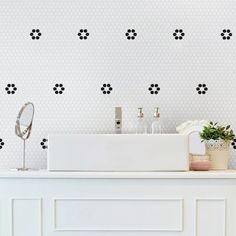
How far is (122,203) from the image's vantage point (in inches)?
78.4

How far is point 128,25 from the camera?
2.38m

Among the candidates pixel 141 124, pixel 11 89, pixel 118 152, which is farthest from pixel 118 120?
pixel 11 89

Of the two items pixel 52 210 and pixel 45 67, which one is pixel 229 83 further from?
pixel 52 210

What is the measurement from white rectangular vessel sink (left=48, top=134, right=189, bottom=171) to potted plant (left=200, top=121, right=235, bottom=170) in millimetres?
149

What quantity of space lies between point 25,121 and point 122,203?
587 millimetres

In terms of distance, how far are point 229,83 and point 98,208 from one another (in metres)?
0.88

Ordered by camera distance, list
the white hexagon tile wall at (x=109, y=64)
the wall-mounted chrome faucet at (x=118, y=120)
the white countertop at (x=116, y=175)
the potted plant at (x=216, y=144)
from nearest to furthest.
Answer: the white countertop at (x=116, y=175) → the potted plant at (x=216, y=144) → the wall-mounted chrome faucet at (x=118, y=120) → the white hexagon tile wall at (x=109, y=64)

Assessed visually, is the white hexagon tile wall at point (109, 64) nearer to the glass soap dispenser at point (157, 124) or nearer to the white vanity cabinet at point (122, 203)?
the glass soap dispenser at point (157, 124)

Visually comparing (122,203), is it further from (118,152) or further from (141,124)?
(141,124)

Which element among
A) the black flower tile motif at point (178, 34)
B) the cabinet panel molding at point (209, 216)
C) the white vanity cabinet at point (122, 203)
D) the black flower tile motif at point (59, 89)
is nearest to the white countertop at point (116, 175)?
the white vanity cabinet at point (122, 203)

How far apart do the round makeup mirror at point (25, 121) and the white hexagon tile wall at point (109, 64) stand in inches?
5.4

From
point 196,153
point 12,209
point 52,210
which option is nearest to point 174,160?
point 196,153

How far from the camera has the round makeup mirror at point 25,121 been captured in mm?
2205

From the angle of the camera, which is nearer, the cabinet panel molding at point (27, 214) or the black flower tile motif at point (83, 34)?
the cabinet panel molding at point (27, 214)
